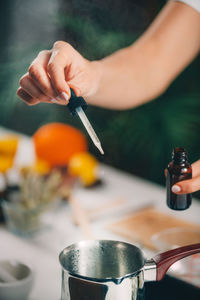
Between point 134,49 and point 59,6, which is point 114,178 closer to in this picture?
point 134,49

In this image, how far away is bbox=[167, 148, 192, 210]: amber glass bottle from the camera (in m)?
0.53

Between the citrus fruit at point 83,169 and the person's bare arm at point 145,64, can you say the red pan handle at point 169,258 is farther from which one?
the citrus fruit at point 83,169

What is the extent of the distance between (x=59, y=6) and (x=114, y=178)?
72 centimetres

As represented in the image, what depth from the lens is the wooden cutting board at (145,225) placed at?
100cm

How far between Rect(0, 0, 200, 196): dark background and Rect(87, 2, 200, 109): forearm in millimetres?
45

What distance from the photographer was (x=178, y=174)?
549 millimetres

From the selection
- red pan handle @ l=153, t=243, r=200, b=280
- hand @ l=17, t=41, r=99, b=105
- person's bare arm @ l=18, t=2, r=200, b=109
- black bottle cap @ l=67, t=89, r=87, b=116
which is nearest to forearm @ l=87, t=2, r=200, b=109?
person's bare arm @ l=18, t=2, r=200, b=109

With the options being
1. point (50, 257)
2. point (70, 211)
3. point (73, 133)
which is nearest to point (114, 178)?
point (73, 133)

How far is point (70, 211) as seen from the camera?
116 centimetres

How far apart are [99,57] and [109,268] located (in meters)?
0.44

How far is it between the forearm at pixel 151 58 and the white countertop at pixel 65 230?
0.32 meters

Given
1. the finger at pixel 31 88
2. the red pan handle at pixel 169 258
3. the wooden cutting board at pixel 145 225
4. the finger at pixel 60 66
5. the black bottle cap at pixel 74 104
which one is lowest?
the wooden cutting board at pixel 145 225

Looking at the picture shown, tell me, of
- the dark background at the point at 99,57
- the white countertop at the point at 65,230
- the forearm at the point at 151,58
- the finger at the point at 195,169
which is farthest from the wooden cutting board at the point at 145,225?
the finger at the point at 195,169

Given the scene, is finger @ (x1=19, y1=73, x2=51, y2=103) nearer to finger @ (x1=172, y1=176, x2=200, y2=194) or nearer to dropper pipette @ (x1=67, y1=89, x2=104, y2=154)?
dropper pipette @ (x1=67, y1=89, x2=104, y2=154)
